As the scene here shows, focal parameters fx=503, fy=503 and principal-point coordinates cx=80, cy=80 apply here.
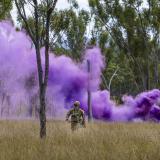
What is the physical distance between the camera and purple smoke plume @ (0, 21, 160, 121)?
99.9 feet

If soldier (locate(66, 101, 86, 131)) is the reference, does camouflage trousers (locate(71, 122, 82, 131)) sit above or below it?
below

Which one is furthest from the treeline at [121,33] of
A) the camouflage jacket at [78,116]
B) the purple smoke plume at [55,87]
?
the camouflage jacket at [78,116]

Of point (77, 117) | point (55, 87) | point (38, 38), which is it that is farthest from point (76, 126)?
point (55, 87)

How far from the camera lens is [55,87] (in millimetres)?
32156

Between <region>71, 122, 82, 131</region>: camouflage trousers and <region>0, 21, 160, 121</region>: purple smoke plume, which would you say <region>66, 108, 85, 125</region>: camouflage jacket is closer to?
<region>71, 122, 82, 131</region>: camouflage trousers

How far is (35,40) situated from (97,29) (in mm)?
23683

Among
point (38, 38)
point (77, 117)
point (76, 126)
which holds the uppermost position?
point (38, 38)

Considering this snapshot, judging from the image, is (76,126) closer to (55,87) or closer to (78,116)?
(78,116)

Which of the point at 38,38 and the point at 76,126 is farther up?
the point at 38,38

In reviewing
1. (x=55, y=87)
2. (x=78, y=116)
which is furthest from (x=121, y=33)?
(x=78, y=116)

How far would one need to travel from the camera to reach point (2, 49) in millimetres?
29703

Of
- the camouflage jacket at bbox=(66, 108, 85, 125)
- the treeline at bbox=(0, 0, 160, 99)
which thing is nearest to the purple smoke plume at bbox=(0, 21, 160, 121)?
the treeline at bbox=(0, 0, 160, 99)

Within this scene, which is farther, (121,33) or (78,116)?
(121,33)

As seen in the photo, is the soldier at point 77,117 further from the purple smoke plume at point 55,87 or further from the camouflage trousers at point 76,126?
Answer: the purple smoke plume at point 55,87
